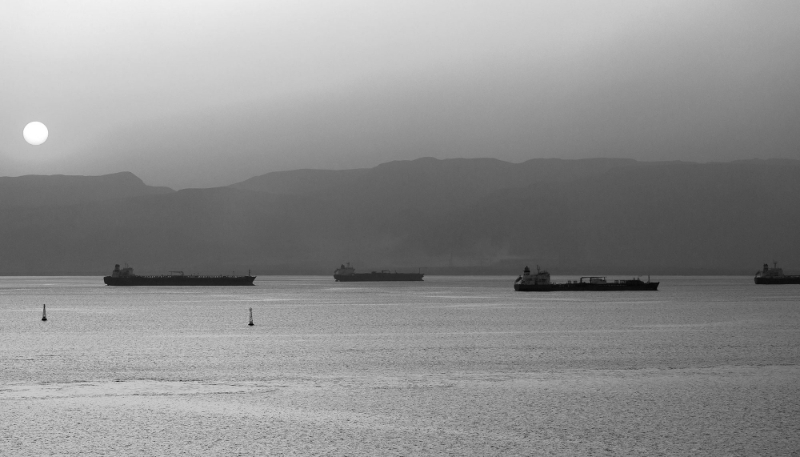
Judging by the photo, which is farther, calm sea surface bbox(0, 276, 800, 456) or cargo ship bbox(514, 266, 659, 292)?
cargo ship bbox(514, 266, 659, 292)

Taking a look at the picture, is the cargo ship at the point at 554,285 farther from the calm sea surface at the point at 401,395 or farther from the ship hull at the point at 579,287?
the calm sea surface at the point at 401,395

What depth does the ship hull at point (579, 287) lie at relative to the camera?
177625 millimetres

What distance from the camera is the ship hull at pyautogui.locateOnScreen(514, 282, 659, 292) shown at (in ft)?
583

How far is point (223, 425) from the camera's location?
21.3 meters

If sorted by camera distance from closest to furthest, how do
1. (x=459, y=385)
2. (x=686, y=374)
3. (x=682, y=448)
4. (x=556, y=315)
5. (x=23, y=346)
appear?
(x=682, y=448) < (x=459, y=385) < (x=686, y=374) < (x=23, y=346) < (x=556, y=315)

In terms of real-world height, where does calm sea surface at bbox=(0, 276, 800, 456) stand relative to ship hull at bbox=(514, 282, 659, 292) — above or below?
below

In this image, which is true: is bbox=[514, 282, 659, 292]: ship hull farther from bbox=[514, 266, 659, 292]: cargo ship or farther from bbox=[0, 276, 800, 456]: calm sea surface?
bbox=[0, 276, 800, 456]: calm sea surface

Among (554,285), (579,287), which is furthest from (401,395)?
(579,287)

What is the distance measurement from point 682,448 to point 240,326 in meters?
52.4

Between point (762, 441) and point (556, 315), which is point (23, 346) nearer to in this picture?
point (762, 441)

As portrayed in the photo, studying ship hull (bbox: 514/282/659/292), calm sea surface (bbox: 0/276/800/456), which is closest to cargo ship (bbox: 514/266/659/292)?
ship hull (bbox: 514/282/659/292)

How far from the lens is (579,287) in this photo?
187m

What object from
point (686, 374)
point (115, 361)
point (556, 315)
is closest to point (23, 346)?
point (115, 361)

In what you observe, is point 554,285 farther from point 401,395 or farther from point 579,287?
point 401,395
